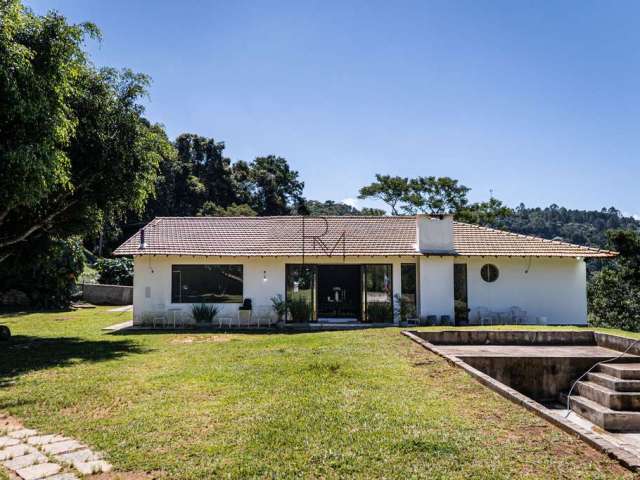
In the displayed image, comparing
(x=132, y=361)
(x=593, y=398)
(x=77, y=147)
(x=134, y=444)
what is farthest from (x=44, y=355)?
(x=593, y=398)

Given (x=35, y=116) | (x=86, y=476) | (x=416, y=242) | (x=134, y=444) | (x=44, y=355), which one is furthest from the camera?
(x=416, y=242)

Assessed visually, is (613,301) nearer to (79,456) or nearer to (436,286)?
(436,286)

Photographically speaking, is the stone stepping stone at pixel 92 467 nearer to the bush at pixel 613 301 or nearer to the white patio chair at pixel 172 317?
the white patio chair at pixel 172 317

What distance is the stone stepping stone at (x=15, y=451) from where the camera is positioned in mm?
5237

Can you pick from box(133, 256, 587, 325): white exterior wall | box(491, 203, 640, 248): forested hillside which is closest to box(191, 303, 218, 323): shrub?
Result: box(133, 256, 587, 325): white exterior wall

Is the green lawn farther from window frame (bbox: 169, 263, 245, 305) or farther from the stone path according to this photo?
window frame (bbox: 169, 263, 245, 305)

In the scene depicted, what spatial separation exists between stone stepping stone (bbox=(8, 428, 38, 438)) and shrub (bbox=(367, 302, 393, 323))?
48.9 feet

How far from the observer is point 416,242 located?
20.4m

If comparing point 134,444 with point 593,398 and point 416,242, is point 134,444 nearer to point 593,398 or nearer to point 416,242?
point 593,398

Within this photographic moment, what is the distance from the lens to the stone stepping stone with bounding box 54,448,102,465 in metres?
5.11

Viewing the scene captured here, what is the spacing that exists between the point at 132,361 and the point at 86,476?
7.06 meters

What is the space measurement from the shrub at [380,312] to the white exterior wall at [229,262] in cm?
68

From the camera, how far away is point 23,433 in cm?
607

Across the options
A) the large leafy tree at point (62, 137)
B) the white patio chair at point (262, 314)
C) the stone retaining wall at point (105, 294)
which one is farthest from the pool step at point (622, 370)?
the stone retaining wall at point (105, 294)
